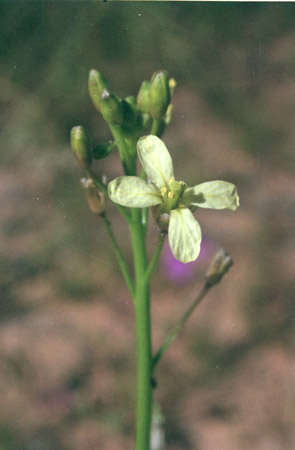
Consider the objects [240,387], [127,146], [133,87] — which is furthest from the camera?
[133,87]

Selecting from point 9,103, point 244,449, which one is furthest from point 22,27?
point 244,449

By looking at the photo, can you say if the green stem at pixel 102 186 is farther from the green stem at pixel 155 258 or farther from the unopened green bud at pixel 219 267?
the unopened green bud at pixel 219 267

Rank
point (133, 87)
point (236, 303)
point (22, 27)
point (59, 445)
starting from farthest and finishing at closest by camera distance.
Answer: point (133, 87) → point (22, 27) → point (236, 303) → point (59, 445)

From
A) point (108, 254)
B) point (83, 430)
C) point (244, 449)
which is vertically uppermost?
point (108, 254)

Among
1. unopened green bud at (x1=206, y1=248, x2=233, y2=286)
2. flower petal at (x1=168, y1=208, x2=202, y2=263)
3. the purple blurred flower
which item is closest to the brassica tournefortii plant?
flower petal at (x1=168, y1=208, x2=202, y2=263)

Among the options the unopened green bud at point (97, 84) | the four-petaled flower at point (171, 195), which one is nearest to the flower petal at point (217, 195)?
the four-petaled flower at point (171, 195)

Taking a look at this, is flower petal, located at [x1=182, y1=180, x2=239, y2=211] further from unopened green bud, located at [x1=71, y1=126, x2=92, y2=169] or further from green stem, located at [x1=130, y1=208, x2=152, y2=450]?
unopened green bud, located at [x1=71, y1=126, x2=92, y2=169]

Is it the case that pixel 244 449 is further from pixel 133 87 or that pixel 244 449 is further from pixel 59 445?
pixel 133 87
